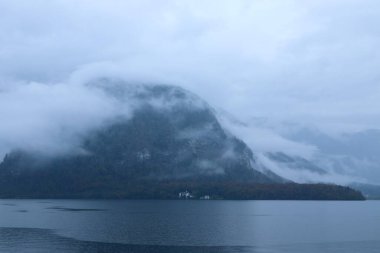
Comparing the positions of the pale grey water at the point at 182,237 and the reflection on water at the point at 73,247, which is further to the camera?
the pale grey water at the point at 182,237

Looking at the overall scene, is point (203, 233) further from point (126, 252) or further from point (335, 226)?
point (335, 226)

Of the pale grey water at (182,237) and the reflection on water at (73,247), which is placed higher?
the pale grey water at (182,237)

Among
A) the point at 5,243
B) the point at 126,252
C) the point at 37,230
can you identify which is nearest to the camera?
the point at 126,252

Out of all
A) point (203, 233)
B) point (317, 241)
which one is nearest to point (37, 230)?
point (203, 233)

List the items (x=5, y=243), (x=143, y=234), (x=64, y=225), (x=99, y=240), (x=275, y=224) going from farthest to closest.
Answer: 1. (x=275, y=224)
2. (x=64, y=225)
3. (x=143, y=234)
4. (x=99, y=240)
5. (x=5, y=243)

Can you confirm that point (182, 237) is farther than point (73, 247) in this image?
Yes

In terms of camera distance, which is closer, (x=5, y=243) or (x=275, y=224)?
(x=5, y=243)

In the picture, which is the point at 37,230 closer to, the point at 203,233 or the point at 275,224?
the point at 203,233

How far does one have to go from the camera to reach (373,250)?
4168 inches

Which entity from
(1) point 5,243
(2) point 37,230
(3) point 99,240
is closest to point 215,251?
(3) point 99,240

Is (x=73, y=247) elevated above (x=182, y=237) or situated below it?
below

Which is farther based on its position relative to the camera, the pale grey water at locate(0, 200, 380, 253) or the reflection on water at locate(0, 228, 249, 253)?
the pale grey water at locate(0, 200, 380, 253)

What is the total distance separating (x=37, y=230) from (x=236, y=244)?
5852 centimetres

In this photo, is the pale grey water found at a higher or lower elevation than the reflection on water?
higher
